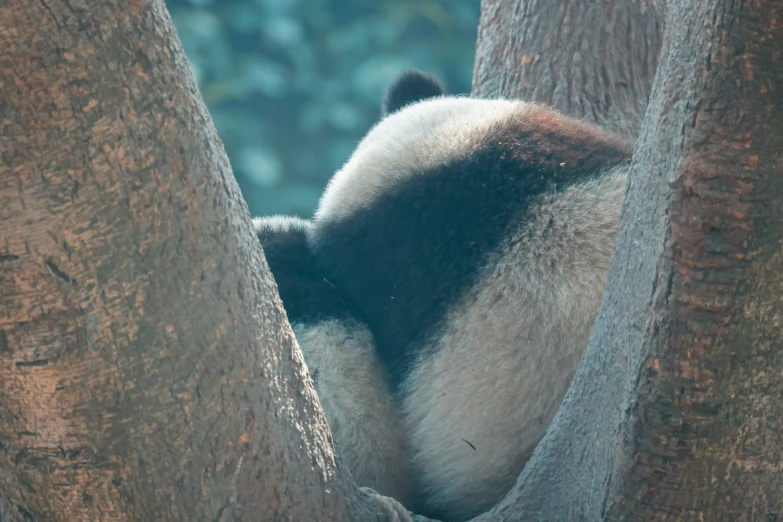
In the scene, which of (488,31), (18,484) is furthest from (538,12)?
(18,484)

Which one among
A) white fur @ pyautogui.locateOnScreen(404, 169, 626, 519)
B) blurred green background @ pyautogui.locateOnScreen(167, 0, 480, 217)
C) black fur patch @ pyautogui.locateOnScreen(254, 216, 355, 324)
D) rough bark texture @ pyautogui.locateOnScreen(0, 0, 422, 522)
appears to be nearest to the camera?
rough bark texture @ pyautogui.locateOnScreen(0, 0, 422, 522)

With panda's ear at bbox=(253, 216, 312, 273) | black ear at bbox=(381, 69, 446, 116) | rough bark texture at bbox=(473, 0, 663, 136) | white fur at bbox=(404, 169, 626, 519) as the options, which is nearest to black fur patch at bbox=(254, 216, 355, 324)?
panda's ear at bbox=(253, 216, 312, 273)

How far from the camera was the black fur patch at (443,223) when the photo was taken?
49.7 inches

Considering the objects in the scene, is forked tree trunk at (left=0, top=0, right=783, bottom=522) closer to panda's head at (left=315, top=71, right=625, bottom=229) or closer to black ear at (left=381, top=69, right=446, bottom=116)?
panda's head at (left=315, top=71, right=625, bottom=229)

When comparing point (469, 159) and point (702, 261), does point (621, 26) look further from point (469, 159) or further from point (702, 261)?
point (702, 261)

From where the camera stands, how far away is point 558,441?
0.95 m

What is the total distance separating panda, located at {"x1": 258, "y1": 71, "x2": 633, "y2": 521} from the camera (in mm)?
1244

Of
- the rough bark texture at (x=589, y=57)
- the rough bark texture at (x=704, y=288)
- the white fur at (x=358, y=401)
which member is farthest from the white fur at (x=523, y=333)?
the rough bark texture at (x=589, y=57)

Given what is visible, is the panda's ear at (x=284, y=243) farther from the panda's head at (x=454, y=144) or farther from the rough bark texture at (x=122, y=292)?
the rough bark texture at (x=122, y=292)

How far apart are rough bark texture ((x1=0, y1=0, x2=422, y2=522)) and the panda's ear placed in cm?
60

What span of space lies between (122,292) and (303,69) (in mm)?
6496

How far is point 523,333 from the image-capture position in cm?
124

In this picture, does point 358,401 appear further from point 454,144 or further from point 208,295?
point 208,295

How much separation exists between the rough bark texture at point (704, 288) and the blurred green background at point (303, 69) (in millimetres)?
5890
